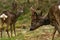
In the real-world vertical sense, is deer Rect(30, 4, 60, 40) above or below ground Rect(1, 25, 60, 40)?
above

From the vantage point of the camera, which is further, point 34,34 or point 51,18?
point 34,34

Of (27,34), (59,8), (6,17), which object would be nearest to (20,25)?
(27,34)

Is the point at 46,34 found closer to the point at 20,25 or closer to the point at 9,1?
the point at 20,25

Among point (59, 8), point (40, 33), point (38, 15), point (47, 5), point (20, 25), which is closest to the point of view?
point (59, 8)

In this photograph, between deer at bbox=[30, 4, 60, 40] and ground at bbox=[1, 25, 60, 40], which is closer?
deer at bbox=[30, 4, 60, 40]

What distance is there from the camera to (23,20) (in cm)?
1377

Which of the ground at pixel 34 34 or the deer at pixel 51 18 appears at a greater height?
the deer at pixel 51 18

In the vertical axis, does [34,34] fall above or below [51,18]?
below

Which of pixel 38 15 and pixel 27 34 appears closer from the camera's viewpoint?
pixel 38 15

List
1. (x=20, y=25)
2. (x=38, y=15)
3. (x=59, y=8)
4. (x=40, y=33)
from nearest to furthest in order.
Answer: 1. (x=59, y=8)
2. (x=38, y=15)
3. (x=40, y=33)
4. (x=20, y=25)

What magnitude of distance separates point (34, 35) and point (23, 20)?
2.85 meters

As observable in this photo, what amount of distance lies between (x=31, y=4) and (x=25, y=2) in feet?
1.70

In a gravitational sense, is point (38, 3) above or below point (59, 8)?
below

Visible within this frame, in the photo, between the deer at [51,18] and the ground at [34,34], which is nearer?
the deer at [51,18]
